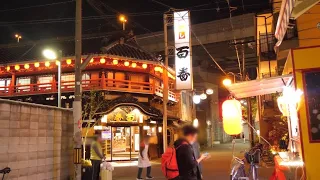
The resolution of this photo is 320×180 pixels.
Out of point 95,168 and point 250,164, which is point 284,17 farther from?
point 95,168

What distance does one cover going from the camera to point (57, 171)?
11.8 meters

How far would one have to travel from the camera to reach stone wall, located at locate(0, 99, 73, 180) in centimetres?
931

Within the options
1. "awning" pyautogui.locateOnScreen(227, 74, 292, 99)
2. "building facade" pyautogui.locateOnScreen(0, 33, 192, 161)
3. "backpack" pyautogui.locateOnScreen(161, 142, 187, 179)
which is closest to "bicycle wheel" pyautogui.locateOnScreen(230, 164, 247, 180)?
"awning" pyautogui.locateOnScreen(227, 74, 292, 99)

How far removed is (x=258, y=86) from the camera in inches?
412

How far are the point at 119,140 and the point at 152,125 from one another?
3298 mm

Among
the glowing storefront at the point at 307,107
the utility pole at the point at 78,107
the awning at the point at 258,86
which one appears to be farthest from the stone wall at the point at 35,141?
the glowing storefront at the point at 307,107

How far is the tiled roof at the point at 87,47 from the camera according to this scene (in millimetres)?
27172

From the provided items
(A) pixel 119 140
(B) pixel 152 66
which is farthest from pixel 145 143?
(B) pixel 152 66

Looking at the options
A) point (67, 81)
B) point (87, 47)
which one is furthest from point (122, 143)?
point (87, 47)

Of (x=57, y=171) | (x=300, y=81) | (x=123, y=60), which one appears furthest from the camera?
(x=123, y=60)

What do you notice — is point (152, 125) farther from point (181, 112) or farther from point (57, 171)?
point (57, 171)

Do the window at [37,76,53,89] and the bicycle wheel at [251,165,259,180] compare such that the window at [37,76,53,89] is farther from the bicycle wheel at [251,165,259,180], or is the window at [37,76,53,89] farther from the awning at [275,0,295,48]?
the awning at [275,0,295,48]

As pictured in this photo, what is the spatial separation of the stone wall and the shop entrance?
43.2 feet

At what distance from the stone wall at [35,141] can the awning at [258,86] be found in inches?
265
